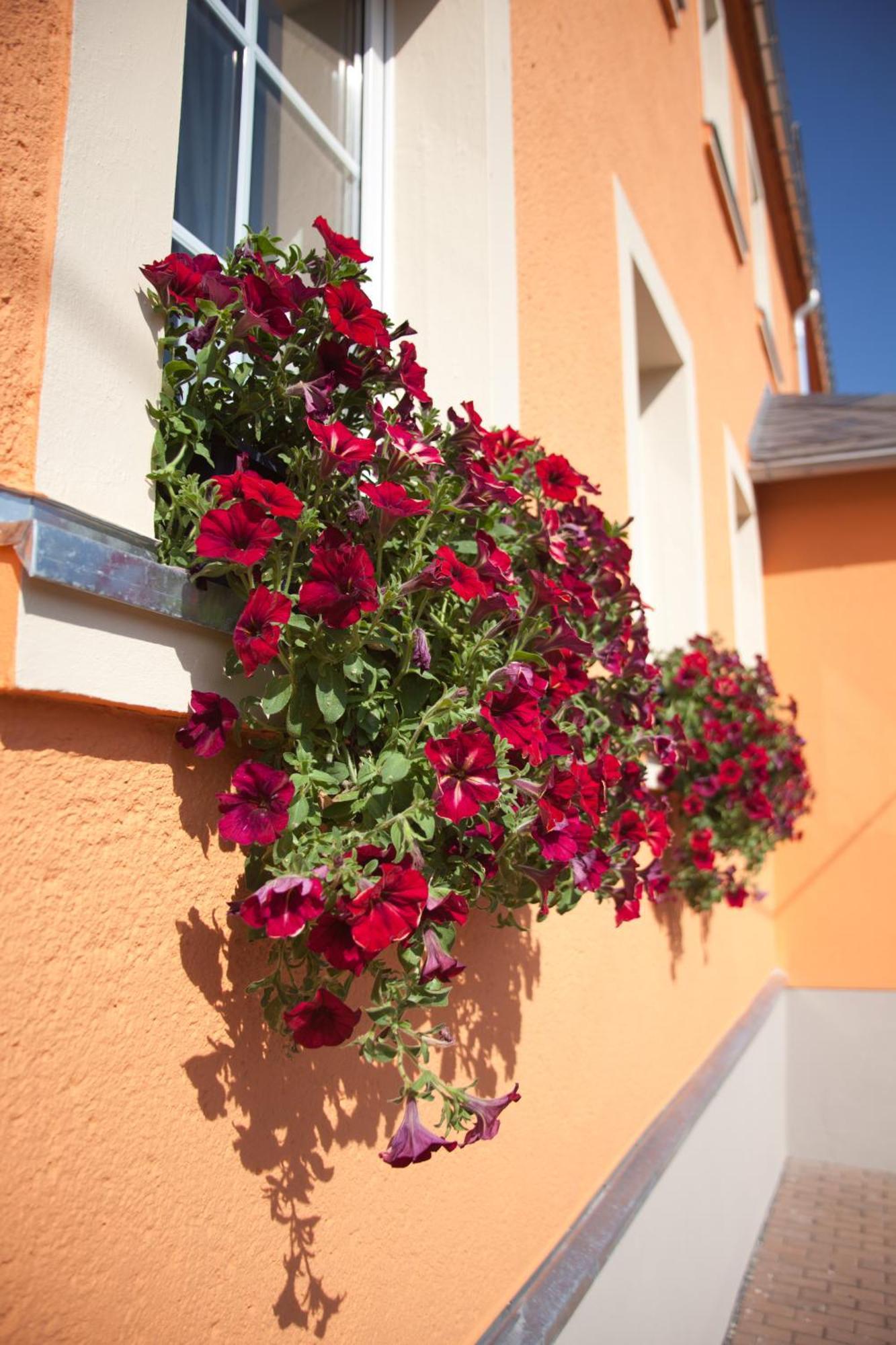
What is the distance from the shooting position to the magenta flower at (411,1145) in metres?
1.20

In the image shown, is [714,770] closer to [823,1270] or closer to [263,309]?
[823,1270]

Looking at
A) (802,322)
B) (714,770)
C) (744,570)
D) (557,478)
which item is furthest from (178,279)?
(802,322)

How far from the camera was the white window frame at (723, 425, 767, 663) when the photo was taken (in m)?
5.78

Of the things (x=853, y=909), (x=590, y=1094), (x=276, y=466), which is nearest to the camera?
(x=276, y=466)

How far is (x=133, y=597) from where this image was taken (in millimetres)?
1151

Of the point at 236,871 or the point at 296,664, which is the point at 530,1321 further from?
the point at 296,664

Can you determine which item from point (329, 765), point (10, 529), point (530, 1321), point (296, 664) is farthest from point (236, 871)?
point (530, 1321)

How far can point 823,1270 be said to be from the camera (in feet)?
14.5

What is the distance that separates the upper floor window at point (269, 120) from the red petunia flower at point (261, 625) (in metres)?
0.86

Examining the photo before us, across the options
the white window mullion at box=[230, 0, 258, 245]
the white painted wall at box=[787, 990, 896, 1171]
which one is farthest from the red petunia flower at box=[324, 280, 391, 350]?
the white painted wall at box=[787, 990, 896, 1171]

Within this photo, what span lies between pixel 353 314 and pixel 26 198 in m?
0.41

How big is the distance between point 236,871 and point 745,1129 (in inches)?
173

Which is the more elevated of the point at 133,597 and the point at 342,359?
the point at 342,359

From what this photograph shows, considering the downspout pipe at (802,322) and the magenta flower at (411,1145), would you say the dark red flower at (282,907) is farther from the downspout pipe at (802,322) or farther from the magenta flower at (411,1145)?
the downspout pipe at (802,322)
